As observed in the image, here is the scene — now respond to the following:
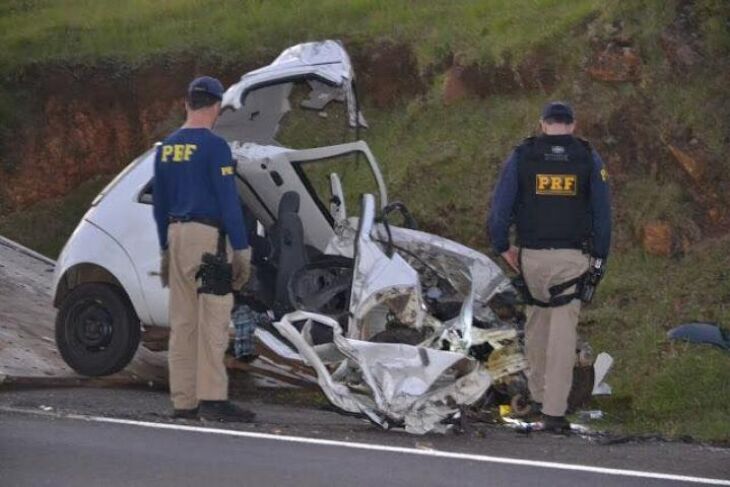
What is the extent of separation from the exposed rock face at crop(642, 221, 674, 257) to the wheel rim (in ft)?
16.1

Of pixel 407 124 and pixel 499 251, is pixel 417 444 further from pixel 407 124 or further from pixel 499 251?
pixel 407 124

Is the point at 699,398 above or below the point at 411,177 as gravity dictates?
below

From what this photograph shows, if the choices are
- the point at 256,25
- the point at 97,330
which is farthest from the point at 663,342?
the point at 256,25

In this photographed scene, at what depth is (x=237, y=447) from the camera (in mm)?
7672

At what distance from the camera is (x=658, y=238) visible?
509 inches

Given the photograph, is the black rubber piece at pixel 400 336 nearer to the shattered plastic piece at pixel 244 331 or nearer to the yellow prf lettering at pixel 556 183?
A: the shattered plastic piece at pixel 244 331

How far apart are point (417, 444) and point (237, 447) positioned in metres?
0.96

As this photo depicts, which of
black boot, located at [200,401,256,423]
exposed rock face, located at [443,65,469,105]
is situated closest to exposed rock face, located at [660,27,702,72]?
exposed rock face, located at [443,65,469,105]

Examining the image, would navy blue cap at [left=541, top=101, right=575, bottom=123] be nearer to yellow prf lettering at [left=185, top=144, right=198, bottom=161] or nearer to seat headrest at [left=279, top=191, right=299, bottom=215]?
yellow prf lettering at [left=185, top=144, right=198, bottom=161]

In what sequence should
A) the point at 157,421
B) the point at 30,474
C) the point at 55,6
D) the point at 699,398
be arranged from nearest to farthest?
the point at 30,474 → the point at 157,421 → the point at 699,398 → the point at 55,6

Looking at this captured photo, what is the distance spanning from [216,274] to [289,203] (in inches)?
82.0

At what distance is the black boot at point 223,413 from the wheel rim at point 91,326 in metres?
1.96

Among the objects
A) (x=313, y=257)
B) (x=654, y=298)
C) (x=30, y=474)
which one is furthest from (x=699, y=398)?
(x=30, y=474)

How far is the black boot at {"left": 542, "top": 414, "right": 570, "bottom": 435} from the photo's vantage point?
866cm
